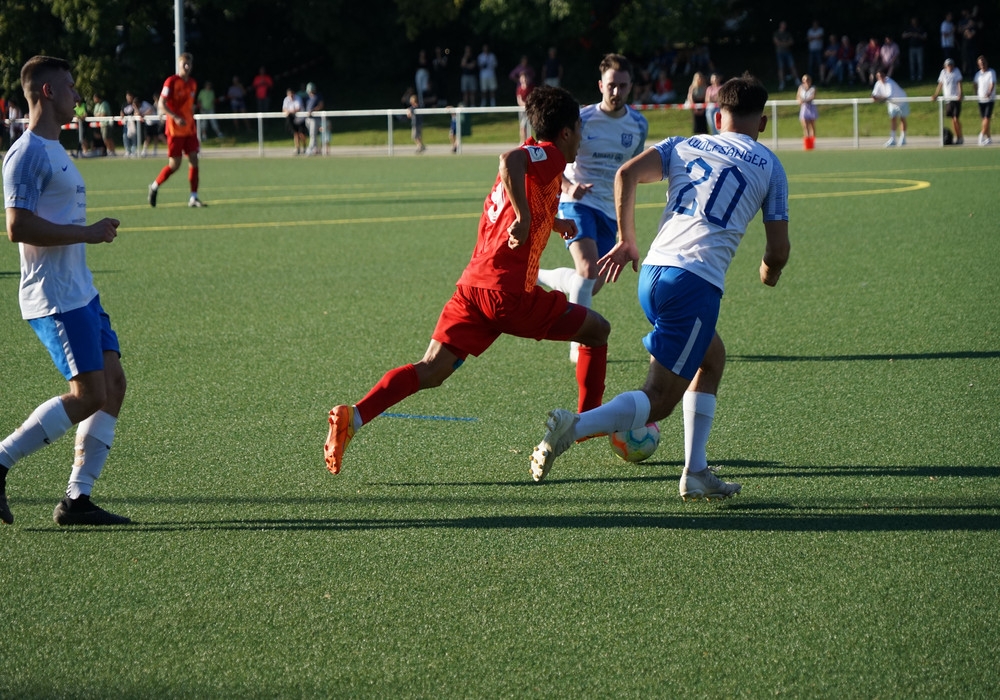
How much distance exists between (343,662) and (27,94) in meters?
2.47

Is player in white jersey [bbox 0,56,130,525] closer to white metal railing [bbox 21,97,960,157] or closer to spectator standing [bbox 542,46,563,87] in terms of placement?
white metal railing [bbox 21,97,960,157]

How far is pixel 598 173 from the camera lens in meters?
7.85

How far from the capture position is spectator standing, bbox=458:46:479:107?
41.1m

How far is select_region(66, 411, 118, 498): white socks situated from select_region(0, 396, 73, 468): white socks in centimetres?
13

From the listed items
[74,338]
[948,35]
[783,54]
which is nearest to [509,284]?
[74,338]

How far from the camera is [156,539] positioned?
4.69 metres

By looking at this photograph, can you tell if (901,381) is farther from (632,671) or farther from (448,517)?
(632,671)

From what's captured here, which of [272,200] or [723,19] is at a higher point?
[723,19]

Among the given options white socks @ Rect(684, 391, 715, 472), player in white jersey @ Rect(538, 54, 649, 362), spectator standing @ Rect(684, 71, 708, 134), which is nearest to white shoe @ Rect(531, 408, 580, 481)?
white socks @ Rect(684, 391, 715, 472)

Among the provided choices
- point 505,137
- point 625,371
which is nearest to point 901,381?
point 625,371

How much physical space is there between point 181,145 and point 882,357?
1240 cm

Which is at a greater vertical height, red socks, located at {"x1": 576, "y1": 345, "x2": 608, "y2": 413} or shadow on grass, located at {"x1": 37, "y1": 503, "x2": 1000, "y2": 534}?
red socks, located at {"x1": 576, "y1": 345, "x2": 608, "y2": 413}

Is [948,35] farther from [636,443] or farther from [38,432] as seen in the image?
[38,432]

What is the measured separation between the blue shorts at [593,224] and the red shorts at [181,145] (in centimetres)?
1082
